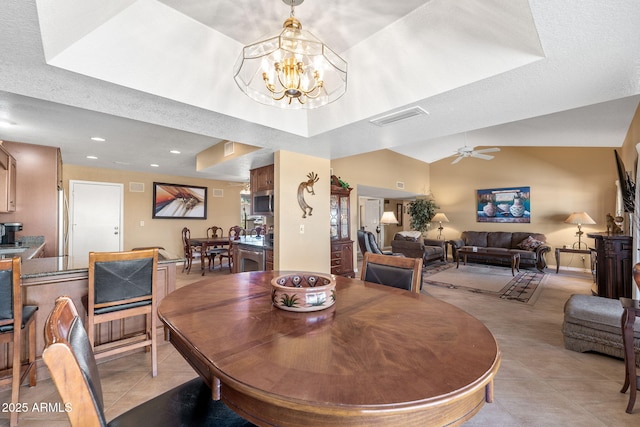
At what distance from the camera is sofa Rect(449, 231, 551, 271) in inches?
249

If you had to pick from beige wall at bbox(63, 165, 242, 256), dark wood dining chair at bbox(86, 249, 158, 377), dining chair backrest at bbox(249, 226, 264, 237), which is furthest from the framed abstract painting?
dark wood dining chair at bbox(86, 249, 158, 377)

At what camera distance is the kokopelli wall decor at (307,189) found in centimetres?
400

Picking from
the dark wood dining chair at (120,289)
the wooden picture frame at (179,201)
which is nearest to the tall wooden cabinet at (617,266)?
the dark wood dining chair at (120,289)

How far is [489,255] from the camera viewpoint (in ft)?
21.1

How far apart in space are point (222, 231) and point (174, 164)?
2597mm

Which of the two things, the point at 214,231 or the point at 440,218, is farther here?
the point at 440,218

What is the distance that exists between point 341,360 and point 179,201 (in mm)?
7498

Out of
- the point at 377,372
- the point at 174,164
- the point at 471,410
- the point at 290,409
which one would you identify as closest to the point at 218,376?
the point at 290,409

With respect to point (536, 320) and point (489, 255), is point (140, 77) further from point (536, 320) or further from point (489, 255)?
point (489, 255)

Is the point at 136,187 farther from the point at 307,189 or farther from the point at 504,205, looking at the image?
the point at 504,205

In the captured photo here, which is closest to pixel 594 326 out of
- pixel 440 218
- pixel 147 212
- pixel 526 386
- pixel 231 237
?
pixel 526 386

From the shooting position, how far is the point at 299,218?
3.99 metres

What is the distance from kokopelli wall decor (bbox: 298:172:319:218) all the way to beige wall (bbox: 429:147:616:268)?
6.18 meters

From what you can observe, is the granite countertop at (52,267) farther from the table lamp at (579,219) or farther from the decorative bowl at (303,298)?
the table lamp at (579,219)
